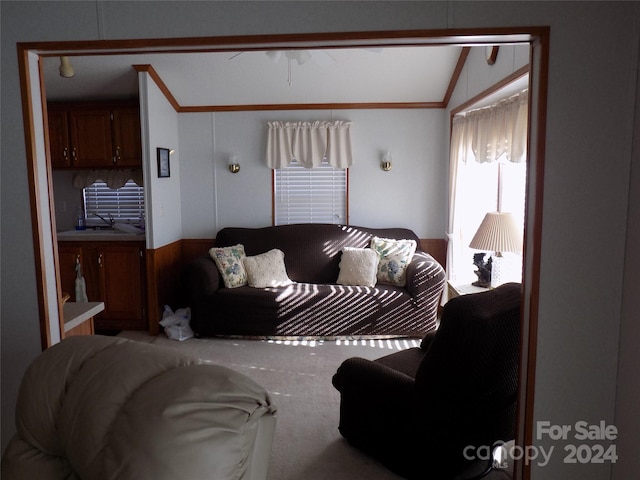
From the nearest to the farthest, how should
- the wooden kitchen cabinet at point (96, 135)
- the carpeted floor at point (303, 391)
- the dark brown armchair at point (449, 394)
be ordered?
the dark brown armchair at point (449, 394), the carpeted floor at point (303, 391), the wooden kitchen cabinet at point (96, 135)

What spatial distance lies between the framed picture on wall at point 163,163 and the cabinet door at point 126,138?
0.21 m

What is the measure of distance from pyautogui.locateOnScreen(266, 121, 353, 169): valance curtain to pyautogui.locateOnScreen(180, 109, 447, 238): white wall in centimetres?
11

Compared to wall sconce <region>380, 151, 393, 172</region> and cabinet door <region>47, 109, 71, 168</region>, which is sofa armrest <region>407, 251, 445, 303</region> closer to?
wall sconce <region>380, 151, 393, 172</region>

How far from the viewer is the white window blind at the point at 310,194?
17.6ft

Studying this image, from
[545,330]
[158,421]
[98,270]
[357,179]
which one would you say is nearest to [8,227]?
[158,421]

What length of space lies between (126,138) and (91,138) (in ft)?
1.20

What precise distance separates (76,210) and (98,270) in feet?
3.71

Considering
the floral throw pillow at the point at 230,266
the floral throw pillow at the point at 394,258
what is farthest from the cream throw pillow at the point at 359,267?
the floral throw pillow at the point at 230,266

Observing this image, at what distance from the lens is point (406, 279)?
4.65 m

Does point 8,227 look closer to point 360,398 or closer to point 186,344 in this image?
point 360,398

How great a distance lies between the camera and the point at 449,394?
7.06ft

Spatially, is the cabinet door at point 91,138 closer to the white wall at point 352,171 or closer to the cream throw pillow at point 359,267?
the white wall at point 352,171

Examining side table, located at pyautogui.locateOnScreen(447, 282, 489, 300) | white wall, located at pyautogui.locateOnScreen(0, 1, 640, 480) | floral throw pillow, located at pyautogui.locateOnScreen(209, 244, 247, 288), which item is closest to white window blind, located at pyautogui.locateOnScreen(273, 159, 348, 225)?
floral throw pillow, located at pyautogui.locateOnScreen(209, 244, 247, 288)

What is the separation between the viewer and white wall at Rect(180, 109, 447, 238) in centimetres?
526
